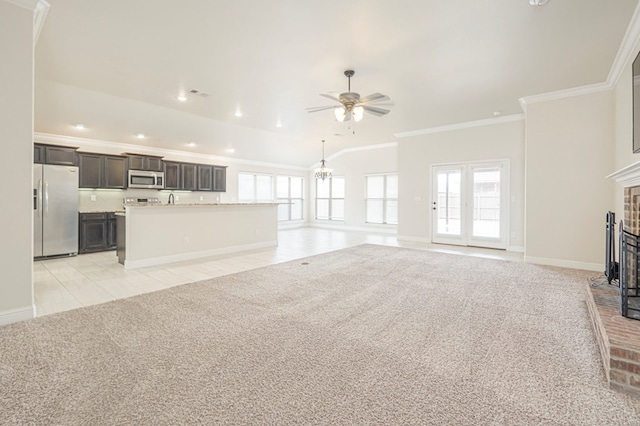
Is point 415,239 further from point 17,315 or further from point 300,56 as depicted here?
point 17,315

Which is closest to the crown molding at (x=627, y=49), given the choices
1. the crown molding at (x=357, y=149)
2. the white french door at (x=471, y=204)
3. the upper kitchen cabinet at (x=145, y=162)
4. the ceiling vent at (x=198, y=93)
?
the white french door at (x=471, y=204)

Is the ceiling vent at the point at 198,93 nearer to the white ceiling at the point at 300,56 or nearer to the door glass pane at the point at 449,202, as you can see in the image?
the white ceiling at the point at 300,56

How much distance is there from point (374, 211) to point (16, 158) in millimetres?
9099

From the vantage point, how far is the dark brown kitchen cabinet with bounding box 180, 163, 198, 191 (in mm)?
8195

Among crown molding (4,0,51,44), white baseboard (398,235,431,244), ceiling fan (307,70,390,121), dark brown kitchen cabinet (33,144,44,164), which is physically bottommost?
white baseboard (398,235,431,244)

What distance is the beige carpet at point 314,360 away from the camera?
5.18ft

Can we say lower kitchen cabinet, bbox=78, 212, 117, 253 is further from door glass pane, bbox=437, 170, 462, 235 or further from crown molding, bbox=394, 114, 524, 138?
door glass pane, bbox=437, 170, 462, 235

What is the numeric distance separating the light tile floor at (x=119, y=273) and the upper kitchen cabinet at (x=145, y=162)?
7.36 ft

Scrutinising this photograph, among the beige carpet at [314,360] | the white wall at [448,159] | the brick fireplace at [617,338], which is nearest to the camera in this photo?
the beige carpet at [314,360]

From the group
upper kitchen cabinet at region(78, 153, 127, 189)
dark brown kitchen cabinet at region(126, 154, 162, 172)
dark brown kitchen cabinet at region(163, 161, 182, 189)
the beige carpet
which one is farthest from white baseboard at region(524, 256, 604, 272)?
upper kitchen cabinet at region(78, 153, 127, 189)

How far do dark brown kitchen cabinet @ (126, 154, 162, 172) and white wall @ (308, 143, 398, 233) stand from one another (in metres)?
6.15

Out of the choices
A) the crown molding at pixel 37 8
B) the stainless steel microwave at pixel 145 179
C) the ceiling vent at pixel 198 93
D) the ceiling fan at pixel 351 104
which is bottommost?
the stainless steel microwave at pixel 145 179

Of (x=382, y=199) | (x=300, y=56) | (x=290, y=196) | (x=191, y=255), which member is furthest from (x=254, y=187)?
(x=300, y=56)

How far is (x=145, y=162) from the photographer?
24.1 ft
